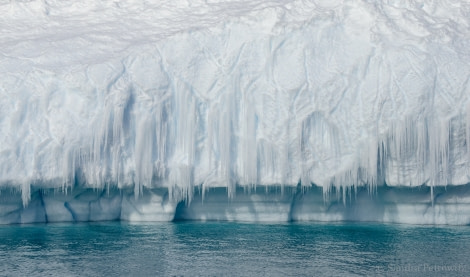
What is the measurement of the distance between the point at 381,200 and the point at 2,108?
11099 millimetres

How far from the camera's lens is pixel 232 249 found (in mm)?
13789

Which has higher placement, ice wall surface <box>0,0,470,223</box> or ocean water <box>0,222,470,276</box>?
ice wall surface <box>0,0,470,223</box>

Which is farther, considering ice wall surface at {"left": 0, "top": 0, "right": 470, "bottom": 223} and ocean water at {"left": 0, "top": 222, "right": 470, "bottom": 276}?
ice wall surface at {"left": 0, "top": 0, "right": 470, "bottom": 223}

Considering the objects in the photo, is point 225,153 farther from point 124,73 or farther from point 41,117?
point 41,117

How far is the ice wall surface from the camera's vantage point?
16922mm

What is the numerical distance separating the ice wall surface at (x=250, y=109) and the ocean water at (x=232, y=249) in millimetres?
1221

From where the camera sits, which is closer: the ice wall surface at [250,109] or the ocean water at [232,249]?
the ocean water at [232,249]

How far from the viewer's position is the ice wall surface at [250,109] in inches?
666

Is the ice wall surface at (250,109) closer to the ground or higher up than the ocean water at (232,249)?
higher up

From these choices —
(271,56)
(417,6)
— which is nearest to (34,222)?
(271,56)

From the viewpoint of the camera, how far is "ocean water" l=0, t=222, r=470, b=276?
38.9ft

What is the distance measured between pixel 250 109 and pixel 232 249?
17.2ft

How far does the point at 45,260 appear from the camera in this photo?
1267 cm

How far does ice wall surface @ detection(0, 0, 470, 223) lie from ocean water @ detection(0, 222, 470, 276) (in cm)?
122
